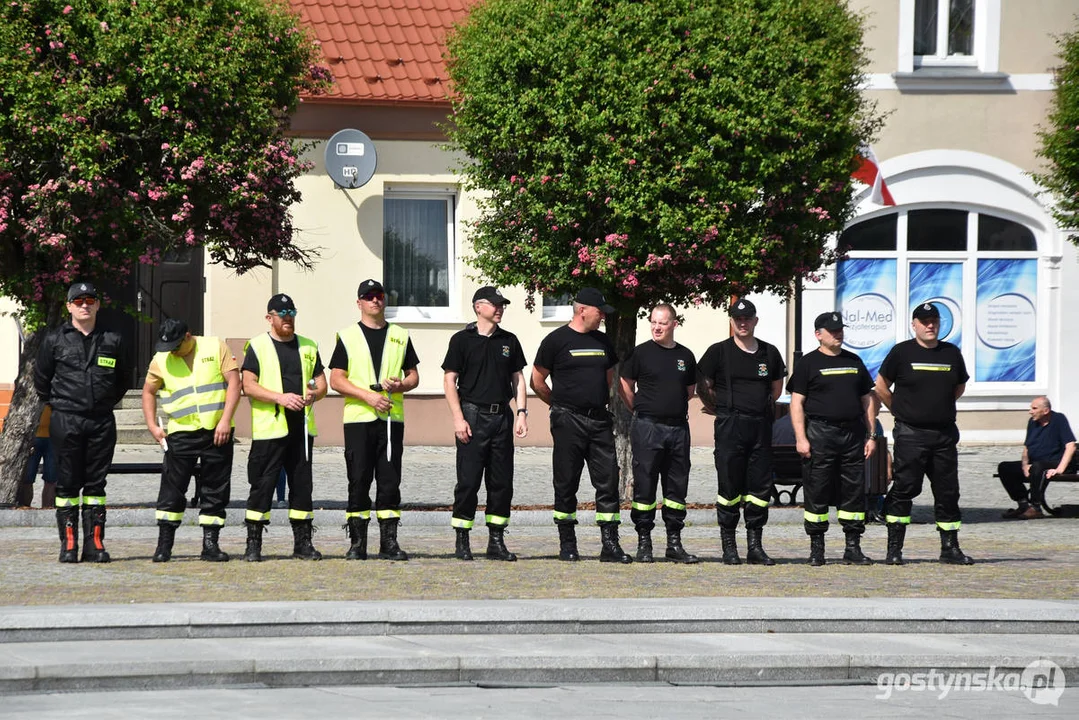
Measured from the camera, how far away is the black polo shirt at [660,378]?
38.7 ft

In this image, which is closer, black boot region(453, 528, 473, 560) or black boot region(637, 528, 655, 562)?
black boot region(453, 528, 473, 560)

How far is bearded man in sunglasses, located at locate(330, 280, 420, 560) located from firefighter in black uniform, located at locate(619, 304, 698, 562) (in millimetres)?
1638

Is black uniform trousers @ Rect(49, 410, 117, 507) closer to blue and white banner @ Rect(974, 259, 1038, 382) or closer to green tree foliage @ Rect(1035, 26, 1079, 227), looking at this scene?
green tree foliage @ Rect(1035, 26, 1079, 227)

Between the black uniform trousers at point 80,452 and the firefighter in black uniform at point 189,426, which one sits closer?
the black uniform trousers at point 80,452

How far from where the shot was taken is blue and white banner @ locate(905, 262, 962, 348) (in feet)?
83.3

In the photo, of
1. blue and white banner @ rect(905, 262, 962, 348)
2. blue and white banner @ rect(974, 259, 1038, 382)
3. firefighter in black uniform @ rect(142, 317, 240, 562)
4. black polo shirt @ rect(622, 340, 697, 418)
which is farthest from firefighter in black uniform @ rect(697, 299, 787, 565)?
blue and white banner @ rect(974, 259, 1038, 382)

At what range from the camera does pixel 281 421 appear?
448 inches

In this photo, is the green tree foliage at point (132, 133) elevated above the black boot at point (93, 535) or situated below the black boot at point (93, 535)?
above

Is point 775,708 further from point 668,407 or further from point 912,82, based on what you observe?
point 912,82

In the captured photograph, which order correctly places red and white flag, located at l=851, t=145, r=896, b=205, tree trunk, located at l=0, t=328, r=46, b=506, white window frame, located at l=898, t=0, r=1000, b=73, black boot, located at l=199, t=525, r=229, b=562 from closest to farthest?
black boot, located at l=199, t=525, r=229, b=562
tree trunk, located at l=0, t=328, r=46, b=506
red and white flag, located at l=851, t=145, r=896, b=205
white window frame, located at l=898, t=0, r=1000, b=73

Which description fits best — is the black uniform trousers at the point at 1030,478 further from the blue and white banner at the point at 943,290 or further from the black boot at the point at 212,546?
the black boot at the point at 212,546

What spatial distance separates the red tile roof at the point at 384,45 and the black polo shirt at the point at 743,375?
37.9 ft

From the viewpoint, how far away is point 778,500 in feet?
56.1

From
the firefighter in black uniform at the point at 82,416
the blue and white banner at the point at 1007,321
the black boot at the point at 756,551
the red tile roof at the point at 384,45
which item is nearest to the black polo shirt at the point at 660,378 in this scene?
the black boot at the point at 756,551
